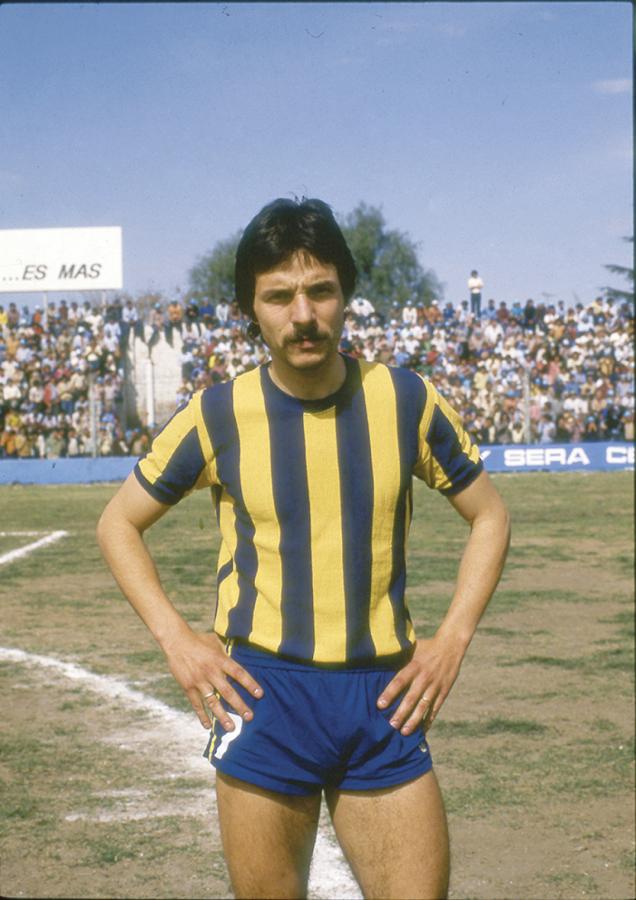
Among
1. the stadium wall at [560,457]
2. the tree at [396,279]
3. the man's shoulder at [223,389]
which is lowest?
the stadium wall at [560,457]

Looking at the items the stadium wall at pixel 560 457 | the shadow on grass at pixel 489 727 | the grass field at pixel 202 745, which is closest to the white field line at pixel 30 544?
the grass field at pixel 202 745

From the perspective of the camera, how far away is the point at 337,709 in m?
2.50

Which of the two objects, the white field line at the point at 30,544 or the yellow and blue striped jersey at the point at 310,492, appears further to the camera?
the white field line at the point at 30,544

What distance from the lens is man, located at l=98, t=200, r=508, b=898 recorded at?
2.50 meters

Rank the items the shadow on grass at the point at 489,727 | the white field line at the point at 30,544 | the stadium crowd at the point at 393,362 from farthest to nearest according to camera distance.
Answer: the stadium crowd at the point at 393,362 → the white field line at the point at 30,544 → the shadow on grass at the point at 489,727

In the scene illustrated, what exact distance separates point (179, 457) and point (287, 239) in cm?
52

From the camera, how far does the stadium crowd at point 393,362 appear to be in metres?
21.0

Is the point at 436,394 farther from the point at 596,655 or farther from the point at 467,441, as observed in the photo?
the point at 596,655

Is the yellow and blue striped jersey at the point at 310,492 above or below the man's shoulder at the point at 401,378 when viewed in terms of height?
below

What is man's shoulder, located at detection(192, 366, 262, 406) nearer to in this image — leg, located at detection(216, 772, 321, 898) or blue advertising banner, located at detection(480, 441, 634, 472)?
leg, located at detection(216, 772, 321, 898)

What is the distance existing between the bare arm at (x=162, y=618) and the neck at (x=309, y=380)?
0.38 m

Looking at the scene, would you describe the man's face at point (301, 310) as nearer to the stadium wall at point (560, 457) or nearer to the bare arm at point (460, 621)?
the bare arm at point (460, 621)

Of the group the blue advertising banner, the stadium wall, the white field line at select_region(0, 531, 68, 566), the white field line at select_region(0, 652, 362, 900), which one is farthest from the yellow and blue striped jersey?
the blue advertising banner

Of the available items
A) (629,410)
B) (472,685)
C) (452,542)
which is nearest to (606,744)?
(472,685)
